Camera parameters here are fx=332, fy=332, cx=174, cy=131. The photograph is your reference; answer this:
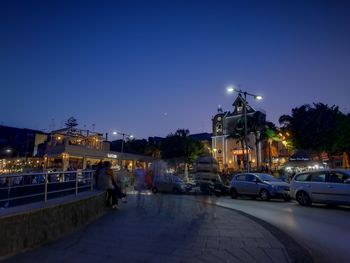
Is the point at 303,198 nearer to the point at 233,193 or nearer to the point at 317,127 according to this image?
the point at 233,193

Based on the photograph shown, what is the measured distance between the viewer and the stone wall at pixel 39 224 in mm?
5559

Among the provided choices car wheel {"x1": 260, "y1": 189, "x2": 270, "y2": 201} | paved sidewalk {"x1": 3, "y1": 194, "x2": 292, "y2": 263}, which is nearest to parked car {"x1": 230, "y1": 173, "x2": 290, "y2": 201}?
car wheel {"x1": 260, "y1": 189, "x2": 270, "y2": 201}

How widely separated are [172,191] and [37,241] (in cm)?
1984

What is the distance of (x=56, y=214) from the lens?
23.9 ft

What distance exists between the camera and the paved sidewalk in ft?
18.5

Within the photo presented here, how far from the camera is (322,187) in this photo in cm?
1456

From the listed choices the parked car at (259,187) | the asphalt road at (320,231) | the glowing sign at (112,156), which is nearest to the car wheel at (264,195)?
the parked car at (259,187)

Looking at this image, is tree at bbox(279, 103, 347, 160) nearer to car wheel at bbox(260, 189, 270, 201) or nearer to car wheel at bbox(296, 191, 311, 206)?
car wheel at bbox(260, 189, 270, 201)

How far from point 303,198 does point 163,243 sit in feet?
35.9

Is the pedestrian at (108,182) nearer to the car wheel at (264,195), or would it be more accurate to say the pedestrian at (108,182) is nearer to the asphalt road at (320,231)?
the asphalt road at (320,231)

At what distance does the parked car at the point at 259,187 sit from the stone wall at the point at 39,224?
12.2 m

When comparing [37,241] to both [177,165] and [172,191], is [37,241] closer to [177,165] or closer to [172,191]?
[172,191]

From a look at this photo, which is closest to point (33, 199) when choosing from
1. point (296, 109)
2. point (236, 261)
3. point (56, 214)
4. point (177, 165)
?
point (56, 214)

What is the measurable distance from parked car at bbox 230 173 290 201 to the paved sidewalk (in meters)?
9.45
